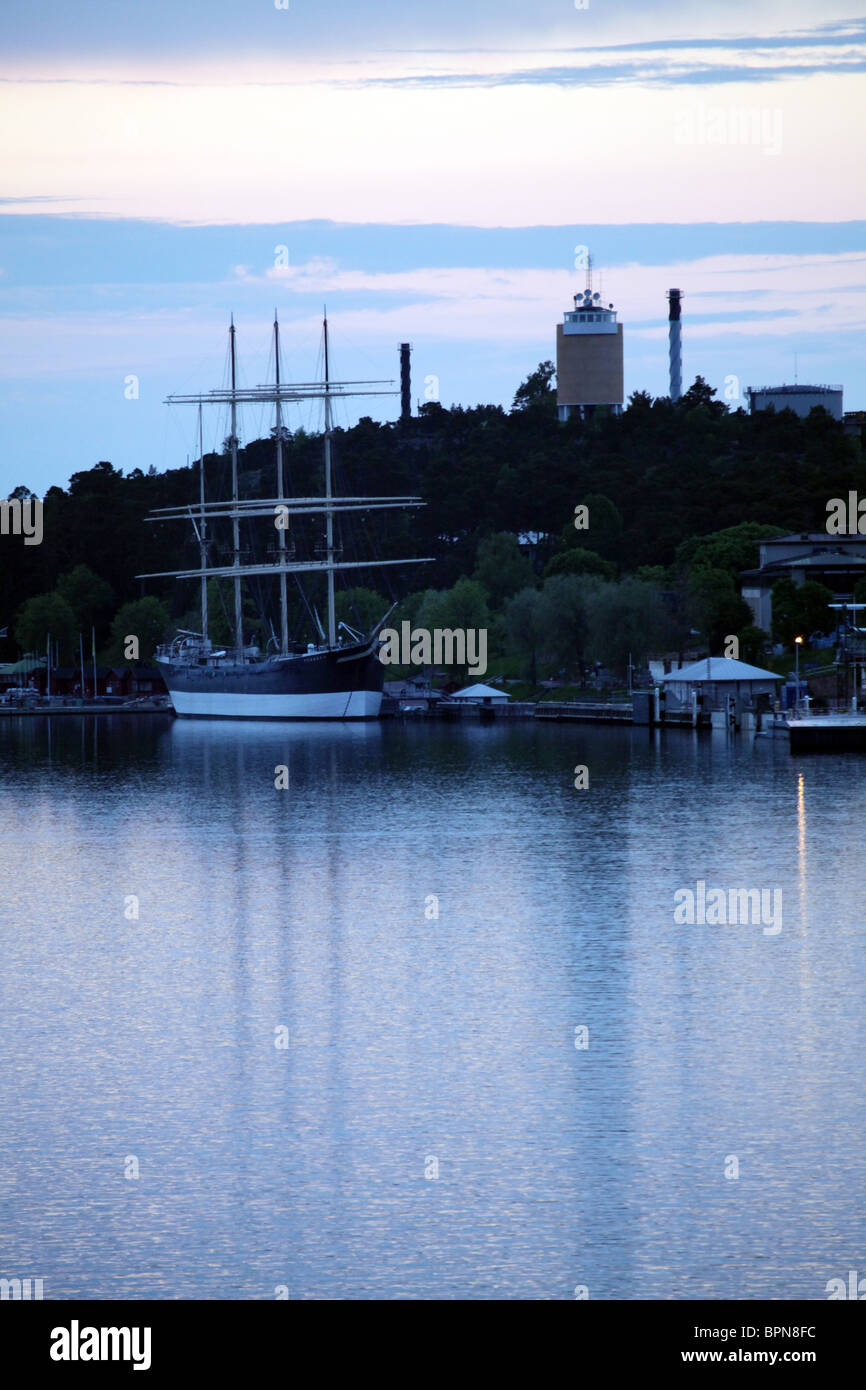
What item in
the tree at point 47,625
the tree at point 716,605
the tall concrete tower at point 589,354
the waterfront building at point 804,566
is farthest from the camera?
the tall concrete tower at point 589,354

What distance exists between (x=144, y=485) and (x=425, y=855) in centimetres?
15445

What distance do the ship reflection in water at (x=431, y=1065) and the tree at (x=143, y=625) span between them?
118m

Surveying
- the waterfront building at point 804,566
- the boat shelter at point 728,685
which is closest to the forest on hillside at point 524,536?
the waterfront building at point 804,566

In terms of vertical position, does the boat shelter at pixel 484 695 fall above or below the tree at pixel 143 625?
below

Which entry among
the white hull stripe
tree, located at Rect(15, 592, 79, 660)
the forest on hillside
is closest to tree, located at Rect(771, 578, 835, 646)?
the forest on hillside

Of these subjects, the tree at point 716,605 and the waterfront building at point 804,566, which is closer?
the tree at point 716,605

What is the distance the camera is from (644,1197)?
18266 millimetres

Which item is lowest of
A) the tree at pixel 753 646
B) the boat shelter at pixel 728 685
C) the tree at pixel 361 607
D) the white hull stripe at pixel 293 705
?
the white hull stripe at pixel 293 705

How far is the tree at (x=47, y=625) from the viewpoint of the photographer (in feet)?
565

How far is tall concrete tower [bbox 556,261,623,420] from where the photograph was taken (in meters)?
195

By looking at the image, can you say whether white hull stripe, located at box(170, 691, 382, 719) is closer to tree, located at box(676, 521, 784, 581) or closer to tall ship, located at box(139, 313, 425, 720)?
tall ship, located at box(139, 313, 425, 720)

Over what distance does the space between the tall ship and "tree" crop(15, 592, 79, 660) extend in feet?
84.9

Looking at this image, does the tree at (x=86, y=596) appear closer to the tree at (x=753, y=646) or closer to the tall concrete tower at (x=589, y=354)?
the tall concrete tower at (x=589, y=354)
